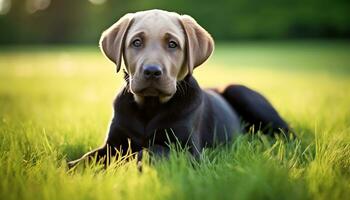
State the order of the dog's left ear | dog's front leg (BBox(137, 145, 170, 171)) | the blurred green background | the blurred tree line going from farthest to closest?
1. the blurred tree line
2. the dog's left ear
3. dog's front leg (BBox(137, 145, 170, 171))
4. the blurred green background

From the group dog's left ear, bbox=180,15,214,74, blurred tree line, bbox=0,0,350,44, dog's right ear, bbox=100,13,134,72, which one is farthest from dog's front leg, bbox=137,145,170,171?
blurred tree line, bbox=0,0,350,44

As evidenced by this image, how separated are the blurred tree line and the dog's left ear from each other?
3979cm

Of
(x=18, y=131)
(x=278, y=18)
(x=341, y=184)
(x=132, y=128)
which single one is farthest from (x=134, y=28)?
(x=278, y=18)

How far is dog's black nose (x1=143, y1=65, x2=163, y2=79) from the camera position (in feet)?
13.4

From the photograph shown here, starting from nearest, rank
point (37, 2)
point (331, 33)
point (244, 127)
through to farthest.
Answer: point (244, 127)
point (331, 33)
point (37, 2)

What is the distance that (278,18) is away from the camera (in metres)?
44.5

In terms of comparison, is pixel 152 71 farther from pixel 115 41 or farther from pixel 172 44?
pixel 115 41

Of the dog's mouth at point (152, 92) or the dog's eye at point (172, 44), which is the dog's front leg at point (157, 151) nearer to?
the dog's mouth at point (152, 92)

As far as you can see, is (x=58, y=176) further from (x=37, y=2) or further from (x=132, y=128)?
(x=37, y=2)

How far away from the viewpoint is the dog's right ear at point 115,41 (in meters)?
4.52

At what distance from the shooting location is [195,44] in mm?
4539

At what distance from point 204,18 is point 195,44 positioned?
4261 centimetres

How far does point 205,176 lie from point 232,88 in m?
2.83

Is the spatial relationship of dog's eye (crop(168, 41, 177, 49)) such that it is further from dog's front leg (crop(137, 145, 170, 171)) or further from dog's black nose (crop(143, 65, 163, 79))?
dog's front leg (crop(137, 145, 170, 171))
